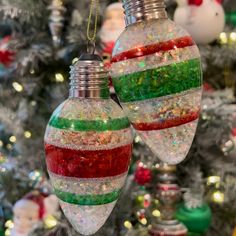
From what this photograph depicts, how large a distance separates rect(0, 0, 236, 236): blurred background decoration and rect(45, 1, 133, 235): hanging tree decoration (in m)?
0.55

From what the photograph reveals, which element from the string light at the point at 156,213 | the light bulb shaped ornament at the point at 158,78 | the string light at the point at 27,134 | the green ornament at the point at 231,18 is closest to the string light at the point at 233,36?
the green ornament at the point at 231,18

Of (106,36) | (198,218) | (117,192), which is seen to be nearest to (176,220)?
(198,218)

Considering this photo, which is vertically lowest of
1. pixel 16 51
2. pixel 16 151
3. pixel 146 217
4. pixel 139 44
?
pixel 146 217

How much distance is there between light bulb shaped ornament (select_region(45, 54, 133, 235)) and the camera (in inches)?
14.5

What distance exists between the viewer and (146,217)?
1.03 metres

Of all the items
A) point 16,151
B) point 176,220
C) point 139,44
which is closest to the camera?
point 139,44

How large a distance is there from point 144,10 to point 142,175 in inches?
25.3

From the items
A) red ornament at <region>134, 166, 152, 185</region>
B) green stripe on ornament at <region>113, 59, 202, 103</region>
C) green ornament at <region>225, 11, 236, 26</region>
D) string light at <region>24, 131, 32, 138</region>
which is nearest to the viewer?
green stripe on ornament at <region>113, 59, 202, 103</region>

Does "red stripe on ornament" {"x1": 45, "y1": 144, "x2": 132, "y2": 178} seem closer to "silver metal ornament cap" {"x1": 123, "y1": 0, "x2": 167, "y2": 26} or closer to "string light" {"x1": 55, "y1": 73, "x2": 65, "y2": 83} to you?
"silver metal ornament cap" {"x1": 123, "y1": 0, "x2": 167, "y2": 26}

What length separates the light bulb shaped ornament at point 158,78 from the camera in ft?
1.12

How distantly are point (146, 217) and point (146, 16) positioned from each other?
0.76m

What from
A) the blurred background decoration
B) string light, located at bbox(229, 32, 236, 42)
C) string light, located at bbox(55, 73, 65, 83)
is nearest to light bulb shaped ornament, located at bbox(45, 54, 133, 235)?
the blurred background decoration

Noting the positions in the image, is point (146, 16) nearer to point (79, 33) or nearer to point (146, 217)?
point (79, 33)

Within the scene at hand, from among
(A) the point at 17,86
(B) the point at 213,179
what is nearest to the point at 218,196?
(B) the point at 213,179
